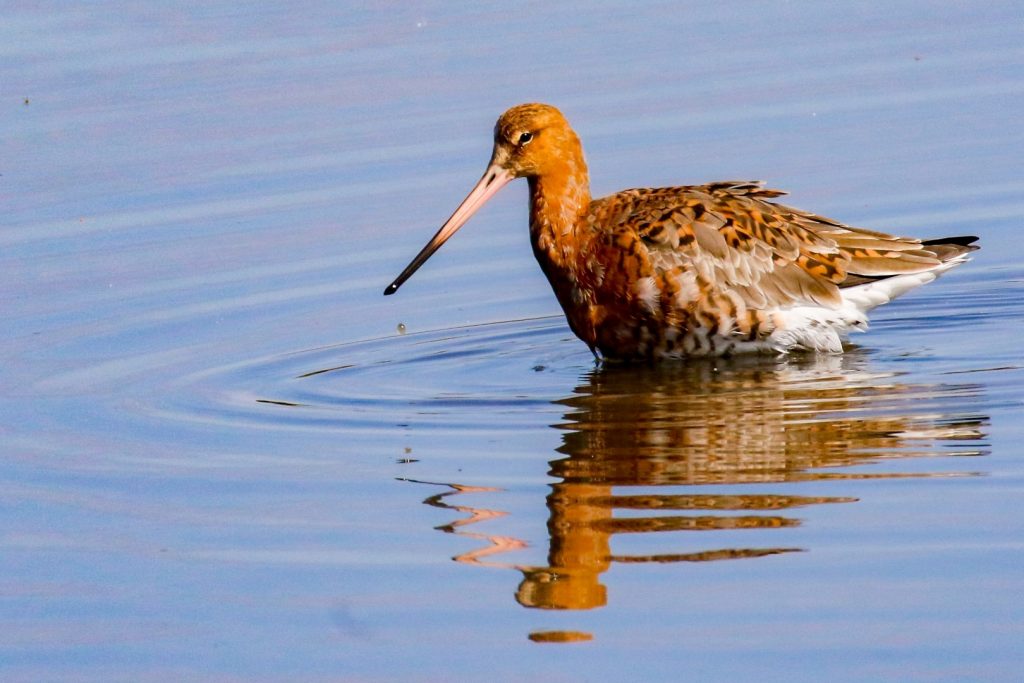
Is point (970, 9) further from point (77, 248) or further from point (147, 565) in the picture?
point (147, 565)

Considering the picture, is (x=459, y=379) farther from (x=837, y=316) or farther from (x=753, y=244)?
(x=837, y=316)

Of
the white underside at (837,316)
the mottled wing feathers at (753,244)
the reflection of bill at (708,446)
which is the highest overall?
the mottled wing feathers at (753,244)

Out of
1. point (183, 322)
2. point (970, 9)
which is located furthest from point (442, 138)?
point (970, 9)

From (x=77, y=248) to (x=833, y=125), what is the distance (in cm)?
508

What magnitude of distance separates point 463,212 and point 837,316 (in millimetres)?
2061

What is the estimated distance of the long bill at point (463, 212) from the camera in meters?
10.9

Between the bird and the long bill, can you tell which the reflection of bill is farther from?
the long bill

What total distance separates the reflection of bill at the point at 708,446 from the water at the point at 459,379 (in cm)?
3

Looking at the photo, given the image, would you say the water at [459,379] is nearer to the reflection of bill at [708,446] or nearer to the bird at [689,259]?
the reflection of bill at [708,446]

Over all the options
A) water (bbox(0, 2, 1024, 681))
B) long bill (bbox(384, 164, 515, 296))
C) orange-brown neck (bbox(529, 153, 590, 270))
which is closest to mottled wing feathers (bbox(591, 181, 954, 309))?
orange-brown neck (bbox(529, 153, 590, 270))

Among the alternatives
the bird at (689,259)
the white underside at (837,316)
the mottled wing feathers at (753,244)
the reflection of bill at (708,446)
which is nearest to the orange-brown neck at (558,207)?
the bird at (689,259)

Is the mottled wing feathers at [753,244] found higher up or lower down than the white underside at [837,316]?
higher up

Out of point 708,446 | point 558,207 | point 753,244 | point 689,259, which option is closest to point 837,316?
point 753,244

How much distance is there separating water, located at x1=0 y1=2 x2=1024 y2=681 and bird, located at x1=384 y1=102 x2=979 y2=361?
0.25 m
